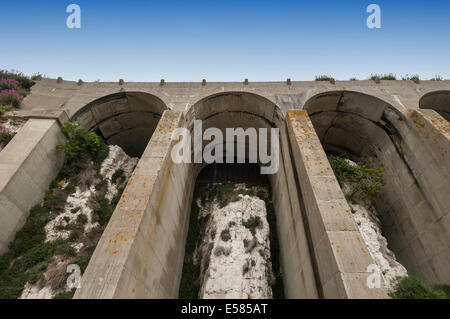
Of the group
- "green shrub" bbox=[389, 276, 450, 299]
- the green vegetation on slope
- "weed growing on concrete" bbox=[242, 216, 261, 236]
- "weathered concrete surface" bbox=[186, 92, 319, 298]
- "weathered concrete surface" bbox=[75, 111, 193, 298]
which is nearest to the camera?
"weathered concrete surface" bbox=[75, 111, 193, 298]

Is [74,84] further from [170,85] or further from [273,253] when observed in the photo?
[273,253]

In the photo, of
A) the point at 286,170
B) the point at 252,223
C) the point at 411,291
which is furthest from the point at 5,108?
the point at 411,291

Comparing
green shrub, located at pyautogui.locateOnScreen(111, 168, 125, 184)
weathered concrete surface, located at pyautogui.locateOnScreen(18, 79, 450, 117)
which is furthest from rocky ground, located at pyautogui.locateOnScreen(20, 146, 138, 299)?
weathered concrete surface, located at pyautogui.locateOnScreen(18, 79, 450, 117)

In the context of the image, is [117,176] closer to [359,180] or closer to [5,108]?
[5,108]

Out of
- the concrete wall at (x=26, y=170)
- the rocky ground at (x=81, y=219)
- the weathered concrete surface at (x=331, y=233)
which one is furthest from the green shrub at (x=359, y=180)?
the concrete wall at (x=26, y=170)

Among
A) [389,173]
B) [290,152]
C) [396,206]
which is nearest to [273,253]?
[290,152]

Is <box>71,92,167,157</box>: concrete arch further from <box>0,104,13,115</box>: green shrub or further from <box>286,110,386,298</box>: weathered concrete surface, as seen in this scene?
<box>286,110,386,298</box>: weathered concrete surface

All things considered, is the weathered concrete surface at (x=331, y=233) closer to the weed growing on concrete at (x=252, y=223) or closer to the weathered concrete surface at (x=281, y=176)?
the weathered concrete surface at (x=281, y=176)
